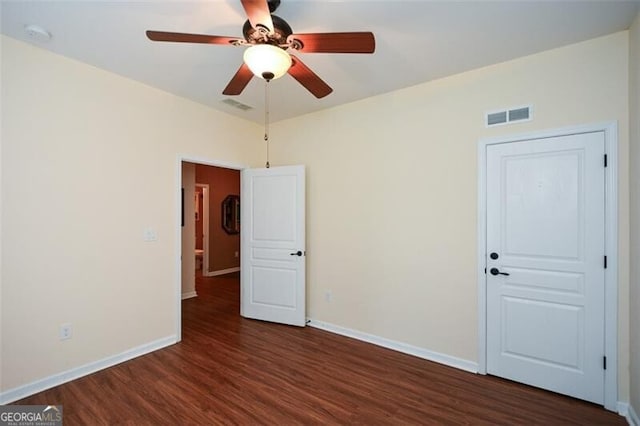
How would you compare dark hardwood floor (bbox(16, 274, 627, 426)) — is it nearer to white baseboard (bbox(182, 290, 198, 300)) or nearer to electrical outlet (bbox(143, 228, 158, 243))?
electrical outlet (bbox(143, 228, 158, 243))

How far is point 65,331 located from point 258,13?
2938 mm

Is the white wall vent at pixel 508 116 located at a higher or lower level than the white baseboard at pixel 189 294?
higher

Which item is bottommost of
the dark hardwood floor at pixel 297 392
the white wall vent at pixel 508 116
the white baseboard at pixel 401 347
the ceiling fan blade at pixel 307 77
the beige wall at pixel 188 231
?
the dark hardwood floor at pixel 297 392

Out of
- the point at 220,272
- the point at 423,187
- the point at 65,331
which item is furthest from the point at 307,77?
the point at 220,272

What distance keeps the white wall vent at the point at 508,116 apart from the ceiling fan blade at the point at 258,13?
2.08 metres

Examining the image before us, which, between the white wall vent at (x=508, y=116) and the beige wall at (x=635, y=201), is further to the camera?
the white wall vent at (x=508, y=116)

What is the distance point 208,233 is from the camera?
686 cm

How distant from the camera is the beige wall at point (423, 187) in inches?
91.5

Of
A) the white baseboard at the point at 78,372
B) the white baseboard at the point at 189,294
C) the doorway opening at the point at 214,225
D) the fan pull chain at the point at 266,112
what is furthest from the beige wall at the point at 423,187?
the doorway opening at the point at 214,225

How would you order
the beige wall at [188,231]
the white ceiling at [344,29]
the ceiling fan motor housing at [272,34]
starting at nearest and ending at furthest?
the ceiling fan motor housing at [272,34] → the white ceiling at [344,29] → the beige wall at [188,231]

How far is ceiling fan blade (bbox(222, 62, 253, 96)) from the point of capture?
2080 mm

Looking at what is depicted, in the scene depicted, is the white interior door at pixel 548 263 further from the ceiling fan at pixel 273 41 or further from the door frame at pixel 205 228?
the door frame at pixel 205 228

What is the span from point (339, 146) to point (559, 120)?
211 centimetres

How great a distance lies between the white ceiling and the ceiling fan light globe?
1.31 ft
